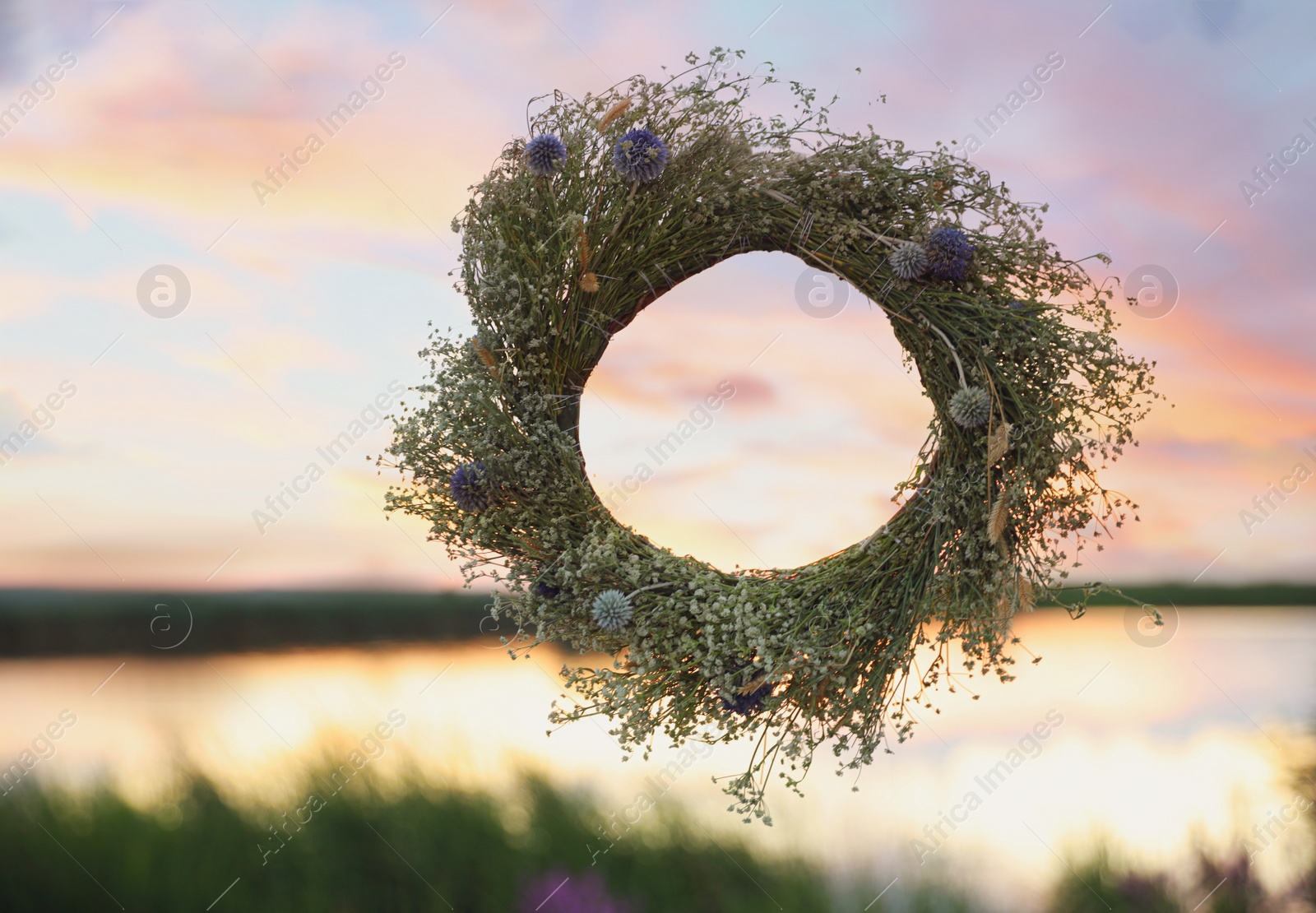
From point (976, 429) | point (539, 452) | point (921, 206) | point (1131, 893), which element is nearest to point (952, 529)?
point (976, 429)

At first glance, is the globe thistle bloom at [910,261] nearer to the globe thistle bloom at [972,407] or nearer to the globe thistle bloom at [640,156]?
the globe thistle bloom at [972,407]

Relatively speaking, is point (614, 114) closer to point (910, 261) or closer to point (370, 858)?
point (910, 261)

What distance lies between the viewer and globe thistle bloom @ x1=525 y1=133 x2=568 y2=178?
A: 10.4 ft

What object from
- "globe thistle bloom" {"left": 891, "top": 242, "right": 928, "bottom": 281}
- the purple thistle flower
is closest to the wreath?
"globe thistle bloom" {"left": 891, "top": 242, "right": 928, "bottom": 281}

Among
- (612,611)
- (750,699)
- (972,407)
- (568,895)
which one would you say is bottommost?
(568,895)

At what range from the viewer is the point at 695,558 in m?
3.23

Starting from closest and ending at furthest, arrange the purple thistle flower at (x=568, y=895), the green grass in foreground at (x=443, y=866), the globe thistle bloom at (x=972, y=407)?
the globe thistle bloom at (x=972, y=407) < the purple thistle flower at (x=568, y=895) < the green grass in foreground at (x=443, y=866)

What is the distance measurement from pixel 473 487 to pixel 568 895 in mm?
1725

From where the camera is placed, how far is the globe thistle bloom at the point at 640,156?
10.3 ft

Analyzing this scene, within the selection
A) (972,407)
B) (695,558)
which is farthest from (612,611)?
(972,407)

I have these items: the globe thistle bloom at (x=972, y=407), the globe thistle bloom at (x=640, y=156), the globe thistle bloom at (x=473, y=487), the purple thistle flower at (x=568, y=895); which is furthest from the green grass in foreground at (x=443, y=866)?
the globe thistle bloom at (x=640, y=156)

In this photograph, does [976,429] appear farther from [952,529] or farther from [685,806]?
[685,806]

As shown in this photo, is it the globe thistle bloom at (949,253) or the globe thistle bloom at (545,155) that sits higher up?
the globe thistle bloom at (545,155)

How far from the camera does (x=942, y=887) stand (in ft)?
12.1
